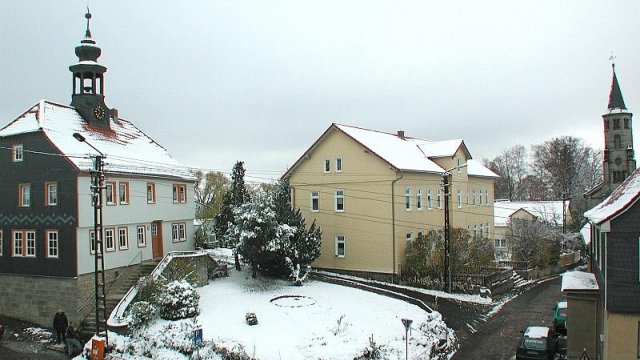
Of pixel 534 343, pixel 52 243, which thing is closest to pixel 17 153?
pixel 52 243

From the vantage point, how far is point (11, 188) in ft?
90.4

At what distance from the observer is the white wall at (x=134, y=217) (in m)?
25.5

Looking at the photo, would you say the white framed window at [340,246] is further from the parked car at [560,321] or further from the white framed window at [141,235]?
the parked car at [560,321]

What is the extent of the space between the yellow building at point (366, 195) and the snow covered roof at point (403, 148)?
0.31ft

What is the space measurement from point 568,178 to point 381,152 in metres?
44.0

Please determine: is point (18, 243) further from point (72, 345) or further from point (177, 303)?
point (177, 303)

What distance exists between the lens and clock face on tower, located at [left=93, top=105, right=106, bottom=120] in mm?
30875

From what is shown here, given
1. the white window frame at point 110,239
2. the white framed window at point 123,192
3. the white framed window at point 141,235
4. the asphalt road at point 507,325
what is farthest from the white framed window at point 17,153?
the asphalt road at point 507,325

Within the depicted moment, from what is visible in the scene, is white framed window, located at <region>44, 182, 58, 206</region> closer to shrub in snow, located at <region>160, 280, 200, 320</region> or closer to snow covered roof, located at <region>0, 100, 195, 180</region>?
snow covered roof, located at <region>0, 100, 195, 180</region>

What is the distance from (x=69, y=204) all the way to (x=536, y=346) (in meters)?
21.7

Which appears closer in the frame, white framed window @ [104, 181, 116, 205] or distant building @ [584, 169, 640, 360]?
distant building @ [584, 169, 640, 360]

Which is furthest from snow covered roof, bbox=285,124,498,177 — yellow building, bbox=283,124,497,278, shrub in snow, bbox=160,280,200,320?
shrub in snow, bbox=160,280,200,320

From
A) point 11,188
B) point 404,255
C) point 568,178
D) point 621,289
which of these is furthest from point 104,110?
point 568,178

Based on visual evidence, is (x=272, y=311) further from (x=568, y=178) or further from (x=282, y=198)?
(x=568, y=178)
